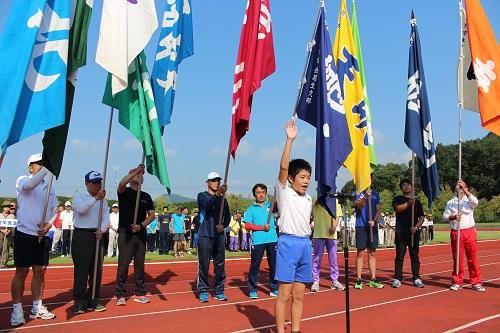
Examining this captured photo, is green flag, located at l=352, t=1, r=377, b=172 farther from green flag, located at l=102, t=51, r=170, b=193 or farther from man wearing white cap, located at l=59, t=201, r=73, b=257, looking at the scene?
man wearing white cap, located at l=59, t=201, r=73, b=257

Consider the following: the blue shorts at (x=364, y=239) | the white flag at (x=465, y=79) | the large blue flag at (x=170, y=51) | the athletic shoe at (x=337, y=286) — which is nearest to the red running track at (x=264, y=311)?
the athletic shoe at (x=337, y=286)

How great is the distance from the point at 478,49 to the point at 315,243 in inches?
186

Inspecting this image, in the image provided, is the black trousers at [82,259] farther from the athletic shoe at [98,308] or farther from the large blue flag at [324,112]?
the large blue flag at [324,112]

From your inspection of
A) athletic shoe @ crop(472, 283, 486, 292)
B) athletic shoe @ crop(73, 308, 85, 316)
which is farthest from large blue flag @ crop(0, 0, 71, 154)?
athletic shoe @ crop(472, 283, 486, 292)

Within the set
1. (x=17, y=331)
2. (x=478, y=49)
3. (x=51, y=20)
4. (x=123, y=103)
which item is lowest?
(x=17, y=331)

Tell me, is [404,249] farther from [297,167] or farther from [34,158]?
[34,158]

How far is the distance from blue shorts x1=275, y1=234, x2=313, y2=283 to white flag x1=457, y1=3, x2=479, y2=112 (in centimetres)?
578

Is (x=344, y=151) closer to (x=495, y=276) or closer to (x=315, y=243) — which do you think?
(x=315, y=243)

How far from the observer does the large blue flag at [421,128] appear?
385 inches

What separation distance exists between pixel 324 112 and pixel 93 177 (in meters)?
3.56

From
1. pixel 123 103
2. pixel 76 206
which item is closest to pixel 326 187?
pixel 123 103

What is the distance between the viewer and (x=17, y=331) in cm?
615

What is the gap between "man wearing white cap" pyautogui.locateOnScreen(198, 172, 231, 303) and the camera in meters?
8.38

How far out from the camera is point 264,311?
24.9 ft
